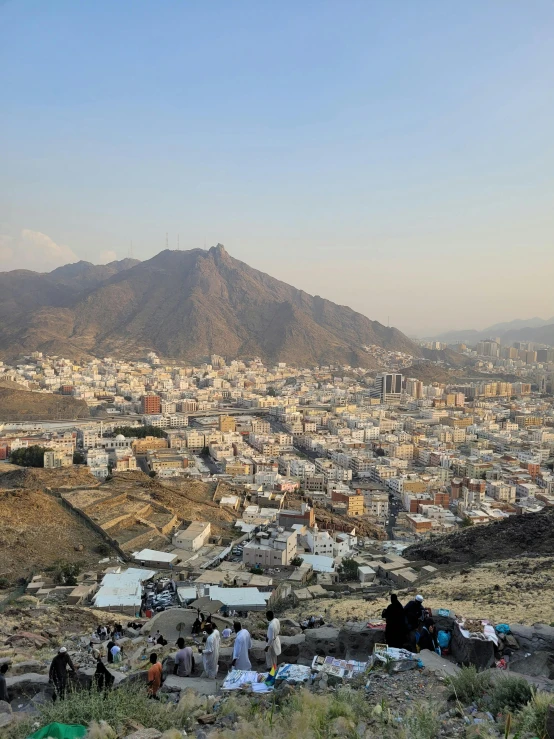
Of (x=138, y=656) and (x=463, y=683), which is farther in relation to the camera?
(x=138, y=656)

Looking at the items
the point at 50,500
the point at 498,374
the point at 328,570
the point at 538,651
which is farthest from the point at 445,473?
the point at 498,374

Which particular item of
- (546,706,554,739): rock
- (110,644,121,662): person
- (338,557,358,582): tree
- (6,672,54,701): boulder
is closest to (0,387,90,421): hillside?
(338,557,358,582): tree

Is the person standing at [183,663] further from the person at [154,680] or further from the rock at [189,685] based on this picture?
the person at [154,680]

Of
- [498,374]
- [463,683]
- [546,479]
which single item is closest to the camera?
[463,683]

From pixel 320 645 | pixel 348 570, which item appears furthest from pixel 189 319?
pixel 320 645

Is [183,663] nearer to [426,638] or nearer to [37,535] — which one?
[426,638]

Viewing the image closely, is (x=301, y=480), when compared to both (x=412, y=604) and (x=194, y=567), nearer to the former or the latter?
(x=194, y=567)
